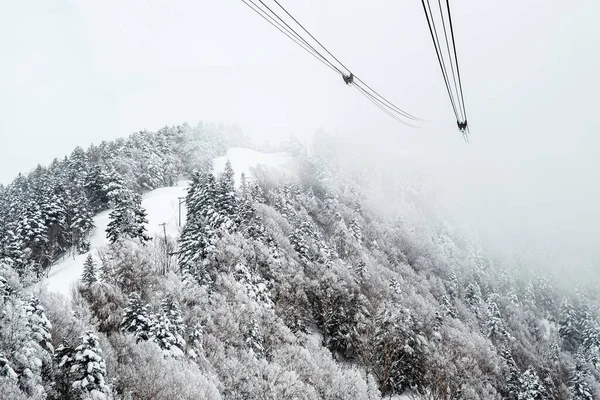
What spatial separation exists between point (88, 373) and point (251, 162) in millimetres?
110328

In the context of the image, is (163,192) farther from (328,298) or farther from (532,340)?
(532,340)

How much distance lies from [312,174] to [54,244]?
316 ft

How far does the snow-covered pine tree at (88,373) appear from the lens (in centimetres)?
1998

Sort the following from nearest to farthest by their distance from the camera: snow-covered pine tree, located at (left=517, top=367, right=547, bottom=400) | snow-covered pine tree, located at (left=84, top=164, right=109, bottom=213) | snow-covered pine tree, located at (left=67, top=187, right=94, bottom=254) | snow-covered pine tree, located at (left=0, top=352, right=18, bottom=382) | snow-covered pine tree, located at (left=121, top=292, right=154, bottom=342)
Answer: snow-covered pine tree, located at (left=0, top=352, right=18, bottom=382)
snow-covered pine tree, located at (left=121, top=292, right=154, bottom=342)
snow-covered pine tree, located at (left=517, top=367, right=547, bottom=400)
snow-covered pine tree, located at (left=67, top=187, right=94, bottom=254)
snow-covered pine tree, located at (left=84, top=164, right=109, bottom=213)

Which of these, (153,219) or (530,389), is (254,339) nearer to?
(530,389)

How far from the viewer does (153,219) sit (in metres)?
69.6

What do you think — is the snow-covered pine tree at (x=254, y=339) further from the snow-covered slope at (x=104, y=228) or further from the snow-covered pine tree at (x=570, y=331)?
the snow-covered pine tree at (x=570, y=331)

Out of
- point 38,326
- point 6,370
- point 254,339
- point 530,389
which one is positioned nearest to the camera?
point 6,370

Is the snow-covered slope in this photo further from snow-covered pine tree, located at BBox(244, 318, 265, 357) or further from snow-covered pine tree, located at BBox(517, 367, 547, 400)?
snow-covered pine tree, located at BBox(517, 367, 547, 400)

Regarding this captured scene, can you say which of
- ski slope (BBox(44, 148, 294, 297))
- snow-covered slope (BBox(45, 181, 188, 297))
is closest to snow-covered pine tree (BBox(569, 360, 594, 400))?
ski slope (BBox(44, 148, 294, 297))

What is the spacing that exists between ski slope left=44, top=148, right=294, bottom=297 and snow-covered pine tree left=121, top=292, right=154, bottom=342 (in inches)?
528

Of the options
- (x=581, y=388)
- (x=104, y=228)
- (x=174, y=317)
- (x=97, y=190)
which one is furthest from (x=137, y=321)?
(x=581, y=388)

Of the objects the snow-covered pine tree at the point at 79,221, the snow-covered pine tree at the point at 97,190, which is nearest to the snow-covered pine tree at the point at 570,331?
the snow-covered pine tree at the point at 79,221

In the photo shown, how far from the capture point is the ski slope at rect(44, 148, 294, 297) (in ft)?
152
